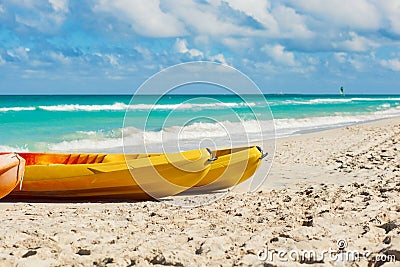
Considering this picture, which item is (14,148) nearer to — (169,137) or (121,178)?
(169,137)

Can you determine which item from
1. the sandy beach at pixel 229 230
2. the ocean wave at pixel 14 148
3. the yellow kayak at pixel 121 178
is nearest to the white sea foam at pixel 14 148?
the ocean wave at pixel 14 148

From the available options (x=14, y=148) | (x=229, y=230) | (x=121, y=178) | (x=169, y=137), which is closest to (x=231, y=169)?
(x=121, y=178)

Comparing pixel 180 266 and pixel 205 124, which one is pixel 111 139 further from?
pixel 180 266

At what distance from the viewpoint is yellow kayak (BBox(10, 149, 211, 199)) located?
6.23 meters

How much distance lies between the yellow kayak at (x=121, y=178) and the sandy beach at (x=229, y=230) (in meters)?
0.22

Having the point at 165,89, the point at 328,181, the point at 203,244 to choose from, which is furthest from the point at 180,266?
the point at 328,181

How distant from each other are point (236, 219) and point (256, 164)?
1.92 meters

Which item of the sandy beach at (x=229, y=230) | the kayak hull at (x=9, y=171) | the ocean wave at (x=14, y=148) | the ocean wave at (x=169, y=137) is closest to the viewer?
the sandy beach at (x=229, y=230)

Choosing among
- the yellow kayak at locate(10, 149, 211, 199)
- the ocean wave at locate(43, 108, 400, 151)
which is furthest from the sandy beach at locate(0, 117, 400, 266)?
the ocean wave at locate(43, 108, 400, 151)

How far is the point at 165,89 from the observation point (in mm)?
5461

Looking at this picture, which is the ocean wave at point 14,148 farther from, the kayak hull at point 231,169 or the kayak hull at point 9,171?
the kayak hull at point 231,169

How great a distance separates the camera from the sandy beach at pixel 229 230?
3.56 metres

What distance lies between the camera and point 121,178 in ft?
20.4

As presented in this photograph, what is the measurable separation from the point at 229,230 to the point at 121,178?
2.25 metres
